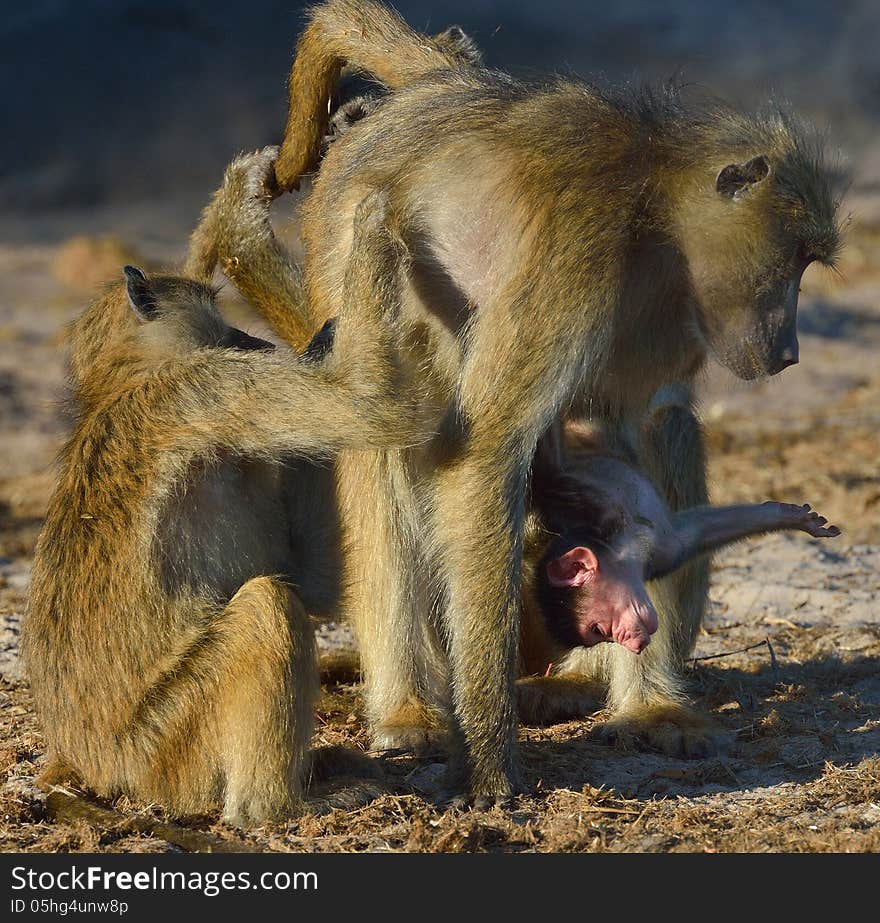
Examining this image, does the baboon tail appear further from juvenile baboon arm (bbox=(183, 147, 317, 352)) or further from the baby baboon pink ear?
the baby baboon pink ear

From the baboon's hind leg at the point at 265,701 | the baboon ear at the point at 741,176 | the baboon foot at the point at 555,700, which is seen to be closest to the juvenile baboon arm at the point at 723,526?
the baboon foot at the point at 555,700

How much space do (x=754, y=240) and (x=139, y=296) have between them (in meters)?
1.65

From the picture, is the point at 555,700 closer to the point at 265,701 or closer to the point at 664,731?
the point at 664,731

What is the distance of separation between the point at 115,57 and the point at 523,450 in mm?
11725

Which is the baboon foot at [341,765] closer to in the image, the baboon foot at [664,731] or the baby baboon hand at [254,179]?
the baboon foot at [664,731]

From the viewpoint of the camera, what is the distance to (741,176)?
376 centimetres

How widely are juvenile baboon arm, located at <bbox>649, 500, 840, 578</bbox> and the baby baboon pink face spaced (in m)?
0.11

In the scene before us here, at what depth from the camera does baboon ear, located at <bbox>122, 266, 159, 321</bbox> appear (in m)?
4.00

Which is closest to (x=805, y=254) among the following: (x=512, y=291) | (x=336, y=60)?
(x=512, y=291)

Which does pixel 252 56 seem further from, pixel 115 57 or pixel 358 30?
pixel 358 30

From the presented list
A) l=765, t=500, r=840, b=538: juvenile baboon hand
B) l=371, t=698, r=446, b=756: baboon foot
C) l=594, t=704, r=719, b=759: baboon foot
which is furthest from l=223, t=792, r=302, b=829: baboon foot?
l=765, t=500, r=840, b=538: juvenile baboon hand

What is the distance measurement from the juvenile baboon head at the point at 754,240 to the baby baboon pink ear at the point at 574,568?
65 cm

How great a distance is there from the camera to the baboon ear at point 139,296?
400 cm

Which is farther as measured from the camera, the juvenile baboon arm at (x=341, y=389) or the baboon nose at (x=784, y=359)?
the baboon nose at (x=784, y=359)
